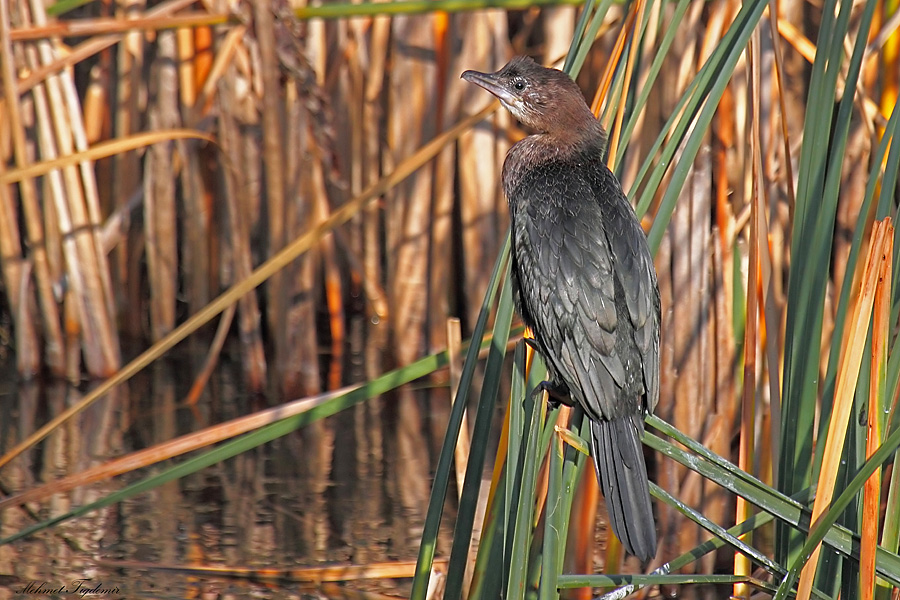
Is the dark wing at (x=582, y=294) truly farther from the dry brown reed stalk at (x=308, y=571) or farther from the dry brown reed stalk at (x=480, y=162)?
the dry brown reed stalk at (x=480, y=162)

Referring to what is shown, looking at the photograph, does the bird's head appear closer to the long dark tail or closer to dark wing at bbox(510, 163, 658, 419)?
dark wing at bbox(510, 163, 658, 419)

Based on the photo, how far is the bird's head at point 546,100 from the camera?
1.92 meters

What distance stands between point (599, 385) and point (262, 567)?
1316 mm

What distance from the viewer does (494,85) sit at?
6.91 ft

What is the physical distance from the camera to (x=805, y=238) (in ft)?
5.14

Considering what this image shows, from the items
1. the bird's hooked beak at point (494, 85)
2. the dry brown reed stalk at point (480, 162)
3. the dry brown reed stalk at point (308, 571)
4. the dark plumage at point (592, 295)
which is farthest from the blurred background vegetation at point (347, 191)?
the dark plumage at point (592, 295)

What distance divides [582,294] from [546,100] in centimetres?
42

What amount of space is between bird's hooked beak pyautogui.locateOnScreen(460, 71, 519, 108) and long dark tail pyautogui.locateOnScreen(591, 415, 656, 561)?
73cm

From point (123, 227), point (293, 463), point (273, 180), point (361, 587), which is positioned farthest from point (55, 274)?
point (361, 587)

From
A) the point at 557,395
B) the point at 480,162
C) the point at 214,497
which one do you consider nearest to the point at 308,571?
the point at 214,497

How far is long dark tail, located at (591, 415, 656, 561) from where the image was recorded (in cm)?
147

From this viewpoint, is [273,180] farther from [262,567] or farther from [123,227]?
[262,567]

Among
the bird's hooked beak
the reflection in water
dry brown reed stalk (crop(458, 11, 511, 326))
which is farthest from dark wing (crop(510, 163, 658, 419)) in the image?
dry brown reed stalk (crop(458, 11, 511, 326))

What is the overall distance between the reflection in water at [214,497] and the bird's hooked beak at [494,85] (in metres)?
1.26
